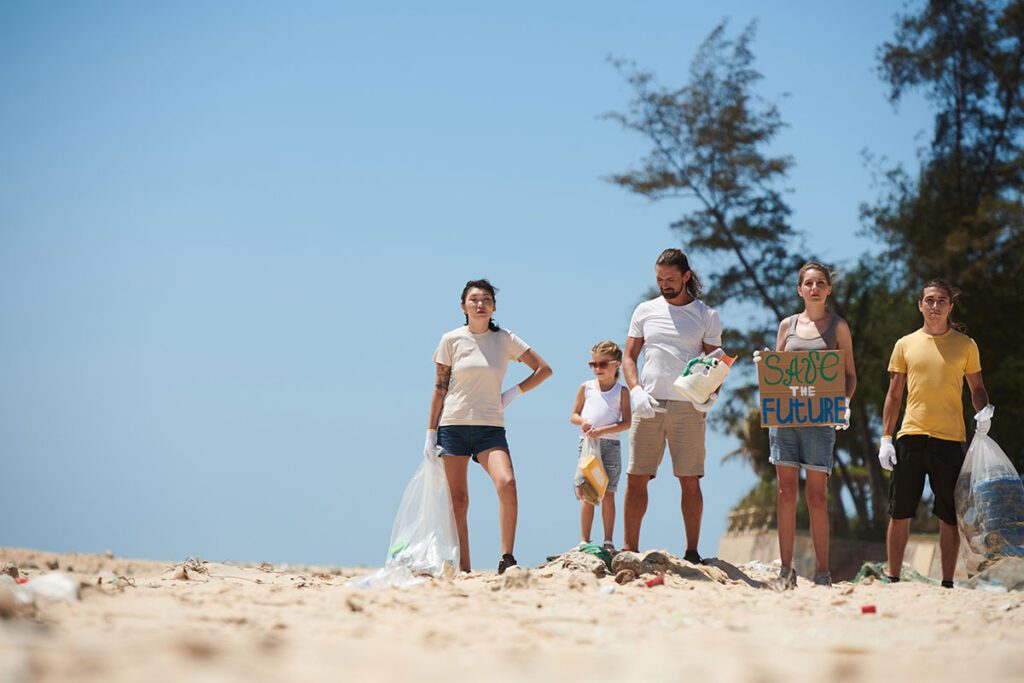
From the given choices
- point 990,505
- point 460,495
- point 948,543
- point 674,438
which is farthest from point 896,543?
point 460,495

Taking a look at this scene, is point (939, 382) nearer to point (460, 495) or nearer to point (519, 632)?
point (460, 495)

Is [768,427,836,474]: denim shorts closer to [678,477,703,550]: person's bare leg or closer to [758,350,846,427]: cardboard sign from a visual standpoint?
[758,350,846,427]: cardboard sign

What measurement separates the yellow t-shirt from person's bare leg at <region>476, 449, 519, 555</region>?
9.22 ft

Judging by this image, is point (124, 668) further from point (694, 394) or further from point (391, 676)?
point (694, 394)

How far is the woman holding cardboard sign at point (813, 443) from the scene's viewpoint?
6.84 meters

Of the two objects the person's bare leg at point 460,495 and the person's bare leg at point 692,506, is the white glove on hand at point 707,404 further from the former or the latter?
the person's bare leg at point 460,495

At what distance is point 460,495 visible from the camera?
683 cm

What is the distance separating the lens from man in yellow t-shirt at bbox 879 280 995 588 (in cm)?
708

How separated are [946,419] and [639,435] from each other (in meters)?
2.19

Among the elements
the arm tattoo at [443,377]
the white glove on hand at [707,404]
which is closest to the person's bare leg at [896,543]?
the white glove on hand at [707,404]

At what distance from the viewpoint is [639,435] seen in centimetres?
675

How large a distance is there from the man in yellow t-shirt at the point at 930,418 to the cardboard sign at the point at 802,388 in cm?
50

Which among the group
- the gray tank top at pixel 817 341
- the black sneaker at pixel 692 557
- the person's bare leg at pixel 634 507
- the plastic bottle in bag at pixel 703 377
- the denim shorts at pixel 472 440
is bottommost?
the black sneaker at pixel 692 557

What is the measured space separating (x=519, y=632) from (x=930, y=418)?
13.5 feet
